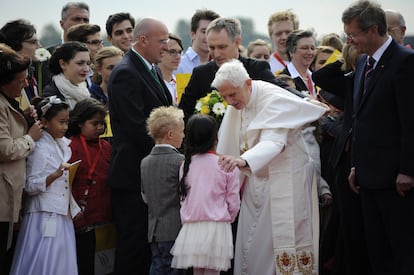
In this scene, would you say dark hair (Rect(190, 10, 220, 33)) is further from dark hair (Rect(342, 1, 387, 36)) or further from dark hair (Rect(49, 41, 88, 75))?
dark hair (Rect(342, 1, 387, 36))

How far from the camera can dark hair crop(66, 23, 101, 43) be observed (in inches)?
349

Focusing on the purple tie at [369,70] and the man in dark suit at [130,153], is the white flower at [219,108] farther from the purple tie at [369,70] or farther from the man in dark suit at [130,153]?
the purple tie at [369,70]

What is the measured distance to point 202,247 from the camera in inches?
236

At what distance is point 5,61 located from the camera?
6.30 m

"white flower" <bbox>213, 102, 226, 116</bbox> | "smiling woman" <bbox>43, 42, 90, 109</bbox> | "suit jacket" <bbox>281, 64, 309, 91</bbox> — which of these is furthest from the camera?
"suit jacket" <bbox>281, 64, 309, 91</bbox>

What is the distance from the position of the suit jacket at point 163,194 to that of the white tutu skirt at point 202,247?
0.26 m

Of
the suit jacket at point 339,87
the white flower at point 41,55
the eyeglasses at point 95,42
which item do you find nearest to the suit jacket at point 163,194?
the suit jacket at point 339,87

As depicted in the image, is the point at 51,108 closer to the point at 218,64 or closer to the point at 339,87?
the point at 218,64

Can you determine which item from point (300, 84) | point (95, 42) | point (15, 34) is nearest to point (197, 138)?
point (15, 34)

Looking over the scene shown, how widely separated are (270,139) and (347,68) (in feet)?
4.11

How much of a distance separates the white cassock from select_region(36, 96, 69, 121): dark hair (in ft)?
5.16

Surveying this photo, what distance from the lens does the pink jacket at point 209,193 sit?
6070mm

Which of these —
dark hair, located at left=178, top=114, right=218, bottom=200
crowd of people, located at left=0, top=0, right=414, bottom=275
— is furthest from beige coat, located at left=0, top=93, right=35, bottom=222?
dark hair, located at left=178, top=114, right=218, bottom=200

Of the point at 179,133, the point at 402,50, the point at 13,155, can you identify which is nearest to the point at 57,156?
the point at 13,155
